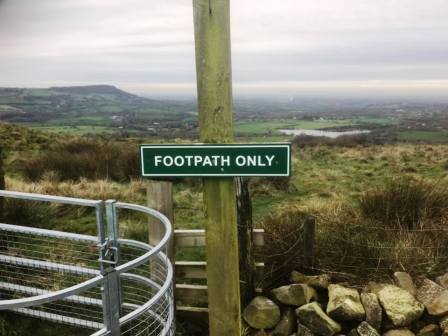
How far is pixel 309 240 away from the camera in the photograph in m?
4.71

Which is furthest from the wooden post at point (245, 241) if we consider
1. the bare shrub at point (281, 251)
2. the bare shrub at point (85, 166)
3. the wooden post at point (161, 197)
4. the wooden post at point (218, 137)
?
the bare shrub at point (85, 166)

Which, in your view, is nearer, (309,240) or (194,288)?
(194,288)

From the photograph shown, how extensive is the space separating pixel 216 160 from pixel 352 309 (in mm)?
2278

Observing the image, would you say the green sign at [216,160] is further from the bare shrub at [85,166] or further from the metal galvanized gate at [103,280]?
the bare shrub at [85,166]

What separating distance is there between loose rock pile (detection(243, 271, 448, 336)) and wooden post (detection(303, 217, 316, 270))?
27cm

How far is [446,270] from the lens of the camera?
15.8ft

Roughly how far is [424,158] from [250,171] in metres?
17.9

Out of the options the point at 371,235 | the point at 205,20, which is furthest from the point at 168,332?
the point at 371,235

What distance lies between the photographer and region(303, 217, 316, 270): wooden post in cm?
464

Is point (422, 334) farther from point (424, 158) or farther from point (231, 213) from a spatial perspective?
point (424, 158)

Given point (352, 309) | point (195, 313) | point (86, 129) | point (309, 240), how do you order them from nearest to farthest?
point (352, 309) < point (195, 313) < point (309, 240) < point (86, 129)

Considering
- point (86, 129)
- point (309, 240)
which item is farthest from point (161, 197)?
point (86, 129)

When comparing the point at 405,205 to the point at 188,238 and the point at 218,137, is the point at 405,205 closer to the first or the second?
the point at 188,238

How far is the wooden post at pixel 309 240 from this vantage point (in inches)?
183
